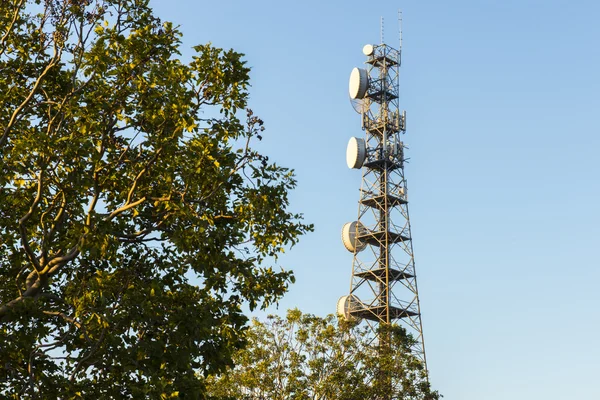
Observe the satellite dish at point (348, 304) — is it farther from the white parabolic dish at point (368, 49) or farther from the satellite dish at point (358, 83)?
the white parabolic dish at point (368, 49)

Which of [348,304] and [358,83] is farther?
[358,83]

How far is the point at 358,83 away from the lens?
198 ft

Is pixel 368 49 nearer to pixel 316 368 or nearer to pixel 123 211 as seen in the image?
pixel 316 368

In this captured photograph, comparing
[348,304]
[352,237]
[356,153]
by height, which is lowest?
[348,304]

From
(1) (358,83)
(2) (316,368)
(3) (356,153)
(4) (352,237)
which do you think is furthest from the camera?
(1) (358,83)

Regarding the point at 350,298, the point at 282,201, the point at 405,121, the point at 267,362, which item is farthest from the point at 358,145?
the point at 282,201

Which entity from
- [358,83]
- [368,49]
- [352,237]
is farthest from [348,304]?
[368,49]

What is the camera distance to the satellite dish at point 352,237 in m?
58.6

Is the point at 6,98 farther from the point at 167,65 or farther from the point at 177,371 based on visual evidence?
the point at 177,371

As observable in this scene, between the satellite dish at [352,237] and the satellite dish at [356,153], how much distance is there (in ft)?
14.2

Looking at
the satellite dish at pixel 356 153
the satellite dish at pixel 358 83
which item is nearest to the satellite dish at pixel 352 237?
the satellite dish at pixel 356 153

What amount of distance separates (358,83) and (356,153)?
539 cm

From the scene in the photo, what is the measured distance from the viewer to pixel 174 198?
1552 cm

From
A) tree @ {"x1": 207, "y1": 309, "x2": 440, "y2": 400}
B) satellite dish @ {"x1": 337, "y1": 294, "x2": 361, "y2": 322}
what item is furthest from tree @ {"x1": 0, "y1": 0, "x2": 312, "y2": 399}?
satellite dish @ {"x1": 337, "y1": 294, "x2": 361, "y2": 322}
